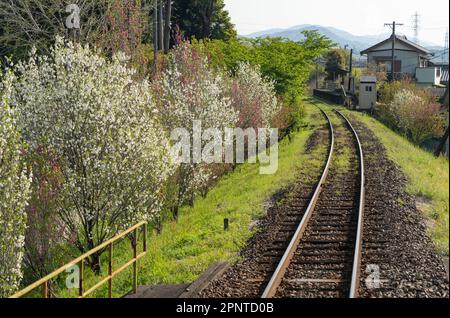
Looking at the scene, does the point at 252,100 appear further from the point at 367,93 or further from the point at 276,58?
the point at 367,93

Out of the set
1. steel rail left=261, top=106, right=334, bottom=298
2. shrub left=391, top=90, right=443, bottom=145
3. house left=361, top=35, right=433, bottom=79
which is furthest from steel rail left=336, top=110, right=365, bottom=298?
house left=361, top=35, right=433, bottom=79

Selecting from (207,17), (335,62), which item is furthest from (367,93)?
(335,62)

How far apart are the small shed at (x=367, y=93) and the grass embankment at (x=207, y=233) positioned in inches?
1284

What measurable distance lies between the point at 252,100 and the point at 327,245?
62.8 feet

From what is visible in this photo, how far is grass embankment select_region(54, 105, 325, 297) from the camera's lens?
12.8 m

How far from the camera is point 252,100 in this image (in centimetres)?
3191

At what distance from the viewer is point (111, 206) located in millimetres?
15797

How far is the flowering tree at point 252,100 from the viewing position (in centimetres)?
3014

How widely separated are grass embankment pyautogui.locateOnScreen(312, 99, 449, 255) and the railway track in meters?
1.73

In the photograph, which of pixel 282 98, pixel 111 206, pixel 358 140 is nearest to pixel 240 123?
pixel 358 140

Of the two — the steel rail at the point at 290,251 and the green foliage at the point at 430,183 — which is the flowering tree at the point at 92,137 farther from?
the green foliage at the point at 430,183

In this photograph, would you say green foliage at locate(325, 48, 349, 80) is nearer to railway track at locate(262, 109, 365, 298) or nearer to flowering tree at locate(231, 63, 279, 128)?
flowering tree at locate(231, 63, 279, 128)

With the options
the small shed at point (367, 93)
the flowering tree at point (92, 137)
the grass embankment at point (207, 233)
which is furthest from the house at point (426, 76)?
the flowering tree at point (92, 137)
